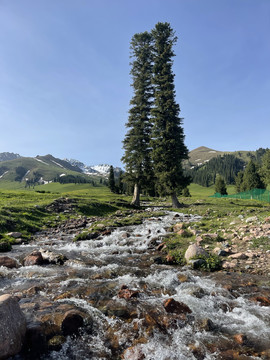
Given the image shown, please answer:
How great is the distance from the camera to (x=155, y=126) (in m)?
36.6

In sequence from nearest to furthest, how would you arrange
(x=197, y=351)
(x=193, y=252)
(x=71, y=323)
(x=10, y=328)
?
Answer: (x=10, y=328)
(x=197, y=351)
(x=71, y=323)
(x=193, y=252)

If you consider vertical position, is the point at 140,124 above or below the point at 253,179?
above

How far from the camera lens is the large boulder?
14.3ft

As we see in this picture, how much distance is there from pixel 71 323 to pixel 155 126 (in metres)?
34.3

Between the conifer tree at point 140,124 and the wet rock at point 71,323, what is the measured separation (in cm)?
3248

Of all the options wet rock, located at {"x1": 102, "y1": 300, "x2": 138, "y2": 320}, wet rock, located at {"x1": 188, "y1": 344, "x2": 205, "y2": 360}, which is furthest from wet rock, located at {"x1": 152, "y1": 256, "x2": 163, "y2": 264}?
wet rock, located at {"x1": 188, "y1": 344, "x2": 205, "y2": 360}

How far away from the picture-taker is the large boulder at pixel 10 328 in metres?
4.34

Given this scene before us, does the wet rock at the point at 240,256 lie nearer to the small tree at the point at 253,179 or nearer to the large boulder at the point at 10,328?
the large boulder at the point at 10,328

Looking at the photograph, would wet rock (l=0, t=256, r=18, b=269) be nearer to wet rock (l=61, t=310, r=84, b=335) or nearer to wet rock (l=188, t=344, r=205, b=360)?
wet rock (l=61, t=310, r=84, b=335)

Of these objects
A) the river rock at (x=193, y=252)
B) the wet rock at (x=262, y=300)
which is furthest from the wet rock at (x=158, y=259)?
the wet rock at (x=262, y=300)

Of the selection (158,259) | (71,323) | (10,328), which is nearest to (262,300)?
(158,259)

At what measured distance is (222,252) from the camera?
10.4 metres

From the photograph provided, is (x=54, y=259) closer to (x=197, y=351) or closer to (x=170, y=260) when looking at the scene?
(x=170, y=260)

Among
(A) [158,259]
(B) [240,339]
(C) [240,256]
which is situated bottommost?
(A) [158,259]
